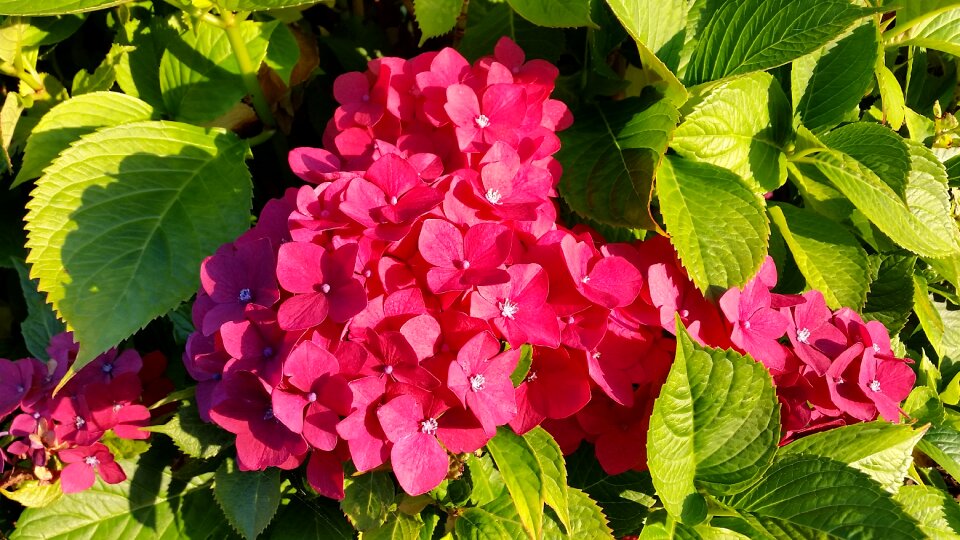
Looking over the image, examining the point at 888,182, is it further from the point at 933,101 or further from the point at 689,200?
the point at 933,101

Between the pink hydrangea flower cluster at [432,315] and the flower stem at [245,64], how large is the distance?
352mm

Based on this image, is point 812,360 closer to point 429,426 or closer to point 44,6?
point 429,426

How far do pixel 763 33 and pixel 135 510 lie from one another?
1194mm

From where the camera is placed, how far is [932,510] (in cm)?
124

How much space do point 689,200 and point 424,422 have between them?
0.52m

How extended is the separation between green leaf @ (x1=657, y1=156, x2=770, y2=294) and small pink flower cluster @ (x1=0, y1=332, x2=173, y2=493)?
797mm

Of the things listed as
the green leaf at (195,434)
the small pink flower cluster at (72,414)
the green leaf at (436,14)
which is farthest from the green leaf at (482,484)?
the green leaf at (436,14)

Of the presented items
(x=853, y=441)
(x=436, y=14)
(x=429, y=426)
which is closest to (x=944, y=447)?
(x=853, y=441)

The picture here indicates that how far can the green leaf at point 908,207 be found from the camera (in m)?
1.22

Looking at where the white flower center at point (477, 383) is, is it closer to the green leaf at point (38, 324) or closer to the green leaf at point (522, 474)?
the green leaf at point (522, 474)

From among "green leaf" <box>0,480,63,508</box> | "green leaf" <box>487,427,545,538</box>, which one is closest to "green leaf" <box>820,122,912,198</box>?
"green leaf" <box>487,427,545,538</box>

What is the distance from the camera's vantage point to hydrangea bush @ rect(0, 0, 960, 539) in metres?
0.94

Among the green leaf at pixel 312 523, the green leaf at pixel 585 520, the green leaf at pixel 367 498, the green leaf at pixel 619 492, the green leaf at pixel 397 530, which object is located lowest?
the green leaf at pixel 312 523

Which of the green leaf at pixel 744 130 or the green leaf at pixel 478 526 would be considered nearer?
the green leaf at pixel 478 526
